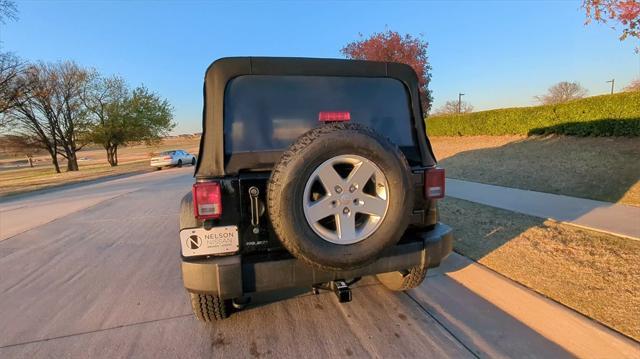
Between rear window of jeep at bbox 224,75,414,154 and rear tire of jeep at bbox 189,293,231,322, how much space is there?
4.12 ft

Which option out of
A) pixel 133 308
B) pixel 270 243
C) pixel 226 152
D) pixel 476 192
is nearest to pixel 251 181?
pixel 226 152

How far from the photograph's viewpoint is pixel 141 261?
188 inches

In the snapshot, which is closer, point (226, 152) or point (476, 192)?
point (226, 152)

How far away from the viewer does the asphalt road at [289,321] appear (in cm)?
258

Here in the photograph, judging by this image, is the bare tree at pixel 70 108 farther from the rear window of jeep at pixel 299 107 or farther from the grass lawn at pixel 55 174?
the rear window of jeep at pixel 299 107

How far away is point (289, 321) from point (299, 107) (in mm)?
1829

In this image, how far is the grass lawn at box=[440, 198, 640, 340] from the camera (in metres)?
2.88

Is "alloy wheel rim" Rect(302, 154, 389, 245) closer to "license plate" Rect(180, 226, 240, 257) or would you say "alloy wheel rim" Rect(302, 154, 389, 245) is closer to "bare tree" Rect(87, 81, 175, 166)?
"license plate" Rect(180, 226, 240, 257)

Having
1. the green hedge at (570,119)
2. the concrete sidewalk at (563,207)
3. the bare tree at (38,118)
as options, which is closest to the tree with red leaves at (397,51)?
the green hedge at (570,119)

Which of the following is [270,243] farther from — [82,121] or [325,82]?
[82,121]

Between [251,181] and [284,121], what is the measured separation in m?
0.58

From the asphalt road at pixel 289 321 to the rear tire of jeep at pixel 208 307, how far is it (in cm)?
10

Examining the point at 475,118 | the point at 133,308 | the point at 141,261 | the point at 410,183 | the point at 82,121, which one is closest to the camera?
the point at 410,183

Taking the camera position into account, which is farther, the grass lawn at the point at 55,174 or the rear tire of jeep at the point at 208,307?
the grass lawn at the point at 55,174
